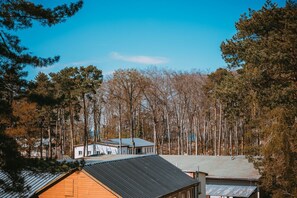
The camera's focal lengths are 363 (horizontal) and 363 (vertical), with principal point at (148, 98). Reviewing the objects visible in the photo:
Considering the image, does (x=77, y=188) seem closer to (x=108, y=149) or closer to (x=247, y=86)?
(x=247, y=86)

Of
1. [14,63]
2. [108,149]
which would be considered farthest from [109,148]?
[14,63]

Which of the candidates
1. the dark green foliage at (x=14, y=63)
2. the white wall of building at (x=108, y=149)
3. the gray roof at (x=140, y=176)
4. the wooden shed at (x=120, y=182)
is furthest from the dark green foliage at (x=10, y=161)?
the white wall of building at (x=108, y=149)

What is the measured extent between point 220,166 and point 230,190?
15.4ft

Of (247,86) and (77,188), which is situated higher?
(247,86)

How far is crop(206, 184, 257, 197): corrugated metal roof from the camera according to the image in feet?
98.1

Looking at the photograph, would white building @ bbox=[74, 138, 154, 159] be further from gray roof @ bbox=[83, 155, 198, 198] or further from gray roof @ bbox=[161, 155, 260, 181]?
gray roof @ bbox=[83, 155, 198, 198]

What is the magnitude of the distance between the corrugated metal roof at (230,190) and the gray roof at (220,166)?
843mm

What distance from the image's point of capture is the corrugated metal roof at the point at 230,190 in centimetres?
2991

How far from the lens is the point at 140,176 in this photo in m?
25.2

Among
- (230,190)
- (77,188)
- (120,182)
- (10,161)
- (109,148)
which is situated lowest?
(230,190)

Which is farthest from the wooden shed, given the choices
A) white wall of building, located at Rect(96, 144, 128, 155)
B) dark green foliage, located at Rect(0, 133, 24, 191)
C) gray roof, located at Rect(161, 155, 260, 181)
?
white wall of building, located at Rect(96, 144, 128, 155)

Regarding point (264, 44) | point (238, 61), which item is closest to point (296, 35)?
point (264, 44)

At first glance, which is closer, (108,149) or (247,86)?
(247,86)

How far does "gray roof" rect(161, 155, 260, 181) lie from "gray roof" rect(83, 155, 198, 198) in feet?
14.8
